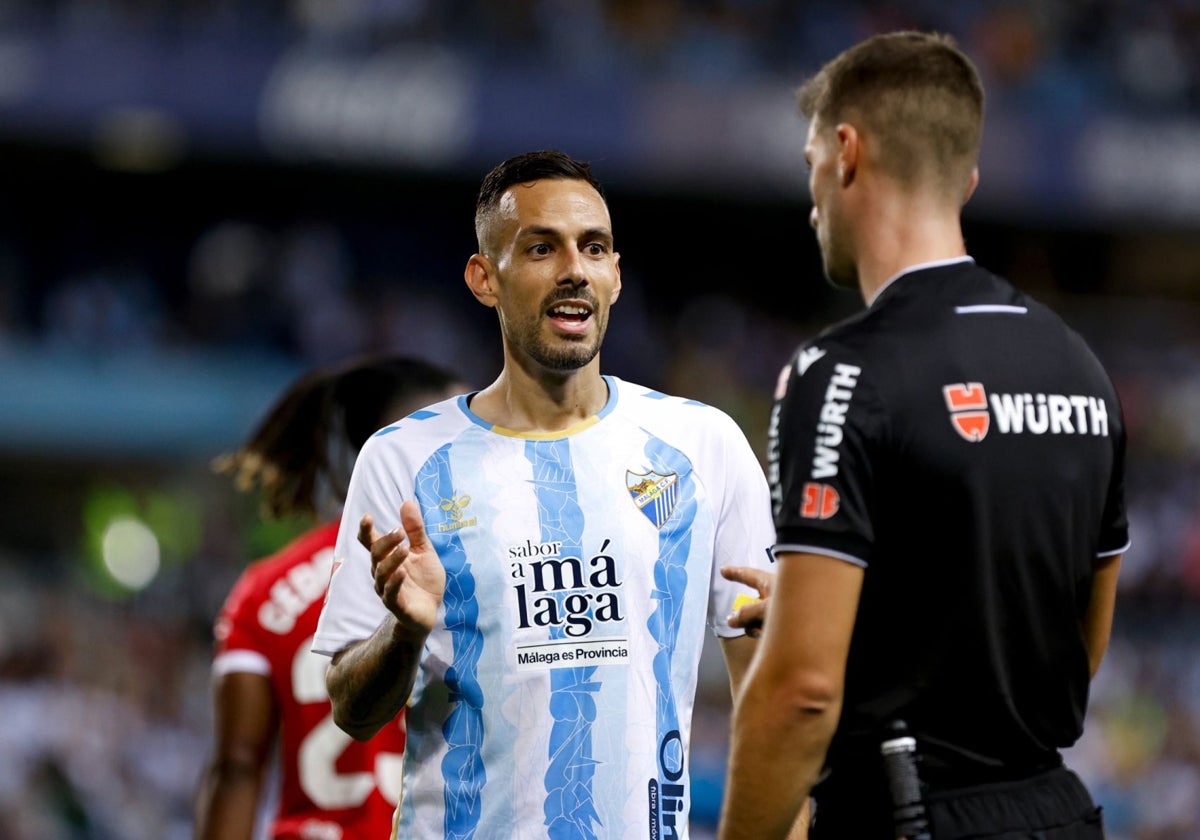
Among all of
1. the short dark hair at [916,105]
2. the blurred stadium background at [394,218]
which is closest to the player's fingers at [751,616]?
the short dark hair at [916,105]

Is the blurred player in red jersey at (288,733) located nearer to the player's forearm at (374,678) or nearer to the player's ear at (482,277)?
the player's forearm at (374,678)

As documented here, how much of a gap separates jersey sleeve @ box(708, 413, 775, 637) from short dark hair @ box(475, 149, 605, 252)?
0.62 metres

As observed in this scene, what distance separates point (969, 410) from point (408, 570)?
110cm

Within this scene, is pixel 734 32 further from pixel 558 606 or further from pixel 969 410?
pixel 969 410

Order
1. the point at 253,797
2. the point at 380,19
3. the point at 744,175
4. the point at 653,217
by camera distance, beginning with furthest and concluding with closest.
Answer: the point at 653,217
the point at 744,175
the point at 380,19
the point at 253,797

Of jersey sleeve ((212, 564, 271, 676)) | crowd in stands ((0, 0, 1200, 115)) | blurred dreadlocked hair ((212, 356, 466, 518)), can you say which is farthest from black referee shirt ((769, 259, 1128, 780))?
crowd in stands ((0, 0, 1200, 115))

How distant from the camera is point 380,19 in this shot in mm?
15844

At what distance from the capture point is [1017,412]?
117 inches

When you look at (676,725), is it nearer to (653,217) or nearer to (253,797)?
(253,797)

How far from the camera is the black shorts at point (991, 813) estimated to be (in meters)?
2.89

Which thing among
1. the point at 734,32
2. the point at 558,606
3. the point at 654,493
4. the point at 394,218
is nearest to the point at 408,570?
the point at 558,606

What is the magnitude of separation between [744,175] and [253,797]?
14.2 meters

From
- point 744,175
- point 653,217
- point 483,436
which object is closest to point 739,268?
point 653,217

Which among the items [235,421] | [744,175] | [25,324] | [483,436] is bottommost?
[483,436]
